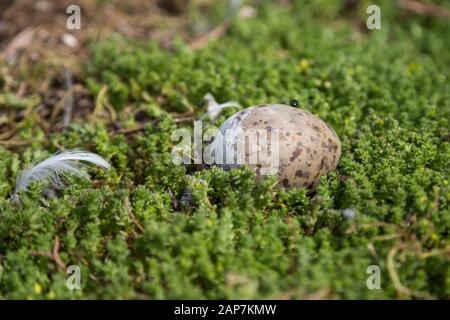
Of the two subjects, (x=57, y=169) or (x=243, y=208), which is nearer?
(x=243, y=208)

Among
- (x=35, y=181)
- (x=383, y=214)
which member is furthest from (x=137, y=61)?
(x=383, y=214)

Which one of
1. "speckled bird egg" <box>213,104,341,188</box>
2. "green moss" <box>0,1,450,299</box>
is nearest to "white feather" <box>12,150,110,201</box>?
"green moss" <box>0,1,450,299</box>

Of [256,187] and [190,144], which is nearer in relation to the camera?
[256,187]

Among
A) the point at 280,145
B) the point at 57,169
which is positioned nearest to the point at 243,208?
the point at 280,145

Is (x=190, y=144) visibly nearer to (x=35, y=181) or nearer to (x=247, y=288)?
(x=35, y=181)

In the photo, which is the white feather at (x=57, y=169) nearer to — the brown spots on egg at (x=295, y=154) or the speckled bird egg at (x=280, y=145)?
the speckled bird egg at (x=280, y=145)

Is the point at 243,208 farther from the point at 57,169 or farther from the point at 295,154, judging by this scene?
the point at 57,169

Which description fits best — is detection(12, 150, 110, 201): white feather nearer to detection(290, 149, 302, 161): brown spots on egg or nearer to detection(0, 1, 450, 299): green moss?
detection(0, 1, 450, 299): green moss
